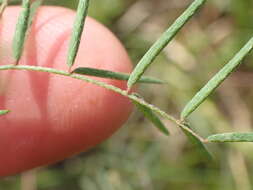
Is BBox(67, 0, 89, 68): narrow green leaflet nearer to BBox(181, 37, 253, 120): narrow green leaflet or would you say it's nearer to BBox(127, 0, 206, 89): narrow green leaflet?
BBox(127, 0, 206, 89): narrow green leaflet

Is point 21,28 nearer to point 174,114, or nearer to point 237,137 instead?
point 237,137

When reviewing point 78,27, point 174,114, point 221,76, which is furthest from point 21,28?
point 174,114

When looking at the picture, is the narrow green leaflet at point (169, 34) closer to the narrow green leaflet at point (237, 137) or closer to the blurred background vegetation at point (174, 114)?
the narrow green leaflet at point (237, 137)

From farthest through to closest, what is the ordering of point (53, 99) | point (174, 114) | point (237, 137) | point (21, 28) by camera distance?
point (174, 114) < point (53, 99) < point (21, 28) < point (237, 137)

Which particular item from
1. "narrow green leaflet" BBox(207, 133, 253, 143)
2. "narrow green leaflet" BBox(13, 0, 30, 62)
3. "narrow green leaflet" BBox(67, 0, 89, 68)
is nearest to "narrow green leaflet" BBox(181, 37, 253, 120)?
"narrow green leaflet" BBox(207, 133, 253, 143)

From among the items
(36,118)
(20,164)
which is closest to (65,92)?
(36,118)

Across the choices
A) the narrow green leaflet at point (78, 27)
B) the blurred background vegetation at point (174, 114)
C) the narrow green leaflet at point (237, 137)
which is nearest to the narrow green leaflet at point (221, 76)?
the narrow green leaflet at point (237, 137)
